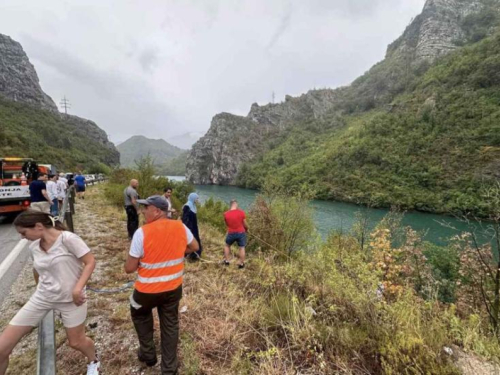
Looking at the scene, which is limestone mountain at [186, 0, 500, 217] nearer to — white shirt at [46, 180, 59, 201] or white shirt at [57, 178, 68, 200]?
white shirt at [57, 178, 68, 200]

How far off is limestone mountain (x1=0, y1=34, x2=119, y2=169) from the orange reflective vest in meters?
44.6

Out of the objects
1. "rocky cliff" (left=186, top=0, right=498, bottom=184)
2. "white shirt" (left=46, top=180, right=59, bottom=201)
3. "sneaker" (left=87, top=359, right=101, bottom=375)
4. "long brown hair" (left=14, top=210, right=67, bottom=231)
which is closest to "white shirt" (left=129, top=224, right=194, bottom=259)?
"long brown hair" (left=14, top=210, right=67, bottom=231)

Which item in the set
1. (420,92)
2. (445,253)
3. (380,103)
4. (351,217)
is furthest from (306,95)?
(445,253)

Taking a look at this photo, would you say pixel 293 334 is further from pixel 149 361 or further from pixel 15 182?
pixel 15 182

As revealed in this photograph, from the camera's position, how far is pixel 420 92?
70.1 meters

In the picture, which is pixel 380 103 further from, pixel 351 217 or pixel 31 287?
pixel 31 287

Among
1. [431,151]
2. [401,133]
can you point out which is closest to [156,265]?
[431,151]

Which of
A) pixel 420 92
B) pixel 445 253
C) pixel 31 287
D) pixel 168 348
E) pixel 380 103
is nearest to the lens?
pixel 168 348

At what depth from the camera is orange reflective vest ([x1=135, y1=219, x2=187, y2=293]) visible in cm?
220

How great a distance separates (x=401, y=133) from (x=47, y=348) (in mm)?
70244

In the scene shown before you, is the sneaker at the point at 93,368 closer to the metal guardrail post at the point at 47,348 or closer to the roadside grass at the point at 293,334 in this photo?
the roadside grass at the point at 293,334

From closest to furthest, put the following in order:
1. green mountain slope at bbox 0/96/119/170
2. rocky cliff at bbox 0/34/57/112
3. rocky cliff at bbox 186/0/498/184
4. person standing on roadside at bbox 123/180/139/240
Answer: person standing on roadside at bbox 123/180/139/240 → green mountain slope at bbox 0/96/119/170 → rocky cliff at bbox 0/34/57/112 → rocky cliff at bbox 186/0/498/184

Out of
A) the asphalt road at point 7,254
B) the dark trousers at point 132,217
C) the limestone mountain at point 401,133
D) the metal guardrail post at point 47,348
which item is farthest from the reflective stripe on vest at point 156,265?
the limestone mountain at point 401,133

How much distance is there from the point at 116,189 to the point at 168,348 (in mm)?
14597
